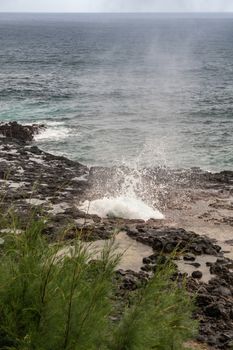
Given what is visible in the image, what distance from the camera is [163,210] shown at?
102 ft

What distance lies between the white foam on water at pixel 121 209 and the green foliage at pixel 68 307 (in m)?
19.4

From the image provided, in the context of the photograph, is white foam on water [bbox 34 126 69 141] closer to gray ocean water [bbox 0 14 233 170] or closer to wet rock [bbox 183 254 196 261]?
gray ocean water [bbox 0 14 233 170]

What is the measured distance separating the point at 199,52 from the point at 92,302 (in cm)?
15476

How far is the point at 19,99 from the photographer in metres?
69.3

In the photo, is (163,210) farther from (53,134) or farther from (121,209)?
(53,134)

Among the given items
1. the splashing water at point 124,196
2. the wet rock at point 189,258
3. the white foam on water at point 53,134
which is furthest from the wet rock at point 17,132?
the wet rock at point 189,258

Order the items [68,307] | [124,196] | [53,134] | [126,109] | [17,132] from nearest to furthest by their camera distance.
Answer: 1. [68,307]
2. [124,196]
3. [17,132]
4. [53,134]
5. [126,109]

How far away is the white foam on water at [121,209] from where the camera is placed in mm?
29334

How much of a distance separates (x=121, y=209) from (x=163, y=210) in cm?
286

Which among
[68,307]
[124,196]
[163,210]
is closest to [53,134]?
[124,196]

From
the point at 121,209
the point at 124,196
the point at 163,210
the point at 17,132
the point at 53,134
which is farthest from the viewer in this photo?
the point at 53,134

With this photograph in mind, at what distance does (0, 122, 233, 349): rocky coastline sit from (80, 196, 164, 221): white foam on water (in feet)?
2.23

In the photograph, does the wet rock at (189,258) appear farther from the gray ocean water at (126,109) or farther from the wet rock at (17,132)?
the wet rock at (17,132)

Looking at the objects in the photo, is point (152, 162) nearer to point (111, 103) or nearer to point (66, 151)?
point (66, 151)
